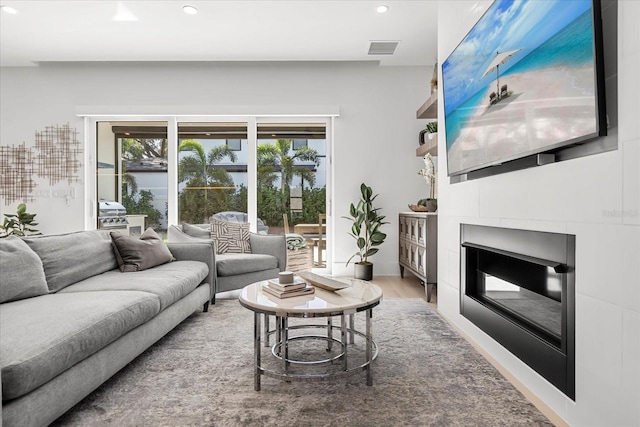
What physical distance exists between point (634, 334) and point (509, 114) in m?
1.07

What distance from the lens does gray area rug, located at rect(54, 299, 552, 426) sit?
1582mm

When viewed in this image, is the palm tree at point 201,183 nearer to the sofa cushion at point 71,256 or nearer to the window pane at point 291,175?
the window pane at point 291,175

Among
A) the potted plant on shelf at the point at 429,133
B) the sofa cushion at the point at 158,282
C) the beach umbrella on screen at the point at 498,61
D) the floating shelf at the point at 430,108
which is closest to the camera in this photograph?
the beach umbrella on screen at the point at 498,61

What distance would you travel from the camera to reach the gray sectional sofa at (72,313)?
4.37 feet

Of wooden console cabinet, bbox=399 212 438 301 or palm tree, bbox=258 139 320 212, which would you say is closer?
wooden console cabinet, bbox=399 212 438 301

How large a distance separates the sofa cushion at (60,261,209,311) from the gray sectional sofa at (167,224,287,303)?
43cm

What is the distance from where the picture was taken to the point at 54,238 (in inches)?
97.7

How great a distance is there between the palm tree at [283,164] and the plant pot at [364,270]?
3.95ft

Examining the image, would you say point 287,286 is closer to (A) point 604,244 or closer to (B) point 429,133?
(A) point 604,244

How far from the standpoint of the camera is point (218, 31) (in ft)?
12.8

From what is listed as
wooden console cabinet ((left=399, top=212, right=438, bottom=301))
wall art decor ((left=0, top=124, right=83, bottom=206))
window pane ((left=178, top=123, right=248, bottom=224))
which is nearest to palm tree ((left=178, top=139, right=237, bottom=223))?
window pane ((left=178, top=123, right=248, bottom=224))

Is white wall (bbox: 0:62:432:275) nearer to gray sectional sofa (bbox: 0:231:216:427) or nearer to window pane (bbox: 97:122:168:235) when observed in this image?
window pane (bbox: 97:122:168:235)

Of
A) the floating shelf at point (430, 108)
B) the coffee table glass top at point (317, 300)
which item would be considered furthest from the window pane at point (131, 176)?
the coffee table glass top at point (317, 300)

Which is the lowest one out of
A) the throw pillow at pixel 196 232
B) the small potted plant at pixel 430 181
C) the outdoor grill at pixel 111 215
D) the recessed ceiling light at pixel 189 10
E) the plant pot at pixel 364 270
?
the plant pot at pixel 364 270
